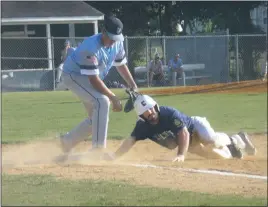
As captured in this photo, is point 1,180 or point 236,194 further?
point 1,180

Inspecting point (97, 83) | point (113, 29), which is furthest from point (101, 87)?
point (113, 29)

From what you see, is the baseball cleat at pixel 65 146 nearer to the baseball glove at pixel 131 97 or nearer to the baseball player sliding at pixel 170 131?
the baseball player sliding at pixel 170 131

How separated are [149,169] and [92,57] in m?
1.49

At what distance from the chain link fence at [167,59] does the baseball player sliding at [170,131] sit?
1848cm

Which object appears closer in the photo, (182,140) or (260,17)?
(182,140)

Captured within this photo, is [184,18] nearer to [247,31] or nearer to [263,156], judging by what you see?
[247,31]

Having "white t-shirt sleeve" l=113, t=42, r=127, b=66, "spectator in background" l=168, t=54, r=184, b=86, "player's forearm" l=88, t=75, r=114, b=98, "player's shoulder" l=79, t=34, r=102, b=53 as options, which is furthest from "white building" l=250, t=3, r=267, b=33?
"player's forearm" l=88, t=75, r=114, b=98

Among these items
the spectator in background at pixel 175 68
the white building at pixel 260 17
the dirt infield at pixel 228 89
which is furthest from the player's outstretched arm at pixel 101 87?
the white building at pixel 260 17

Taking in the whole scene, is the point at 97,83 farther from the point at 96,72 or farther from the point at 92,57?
the point at 92,57

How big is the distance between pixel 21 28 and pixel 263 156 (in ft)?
74.8

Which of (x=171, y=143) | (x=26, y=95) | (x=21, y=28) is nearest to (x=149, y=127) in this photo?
(x=171, y=143)

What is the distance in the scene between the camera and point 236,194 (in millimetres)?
7145

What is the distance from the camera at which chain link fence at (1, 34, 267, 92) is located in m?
29.2

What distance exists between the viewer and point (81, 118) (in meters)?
16.8
